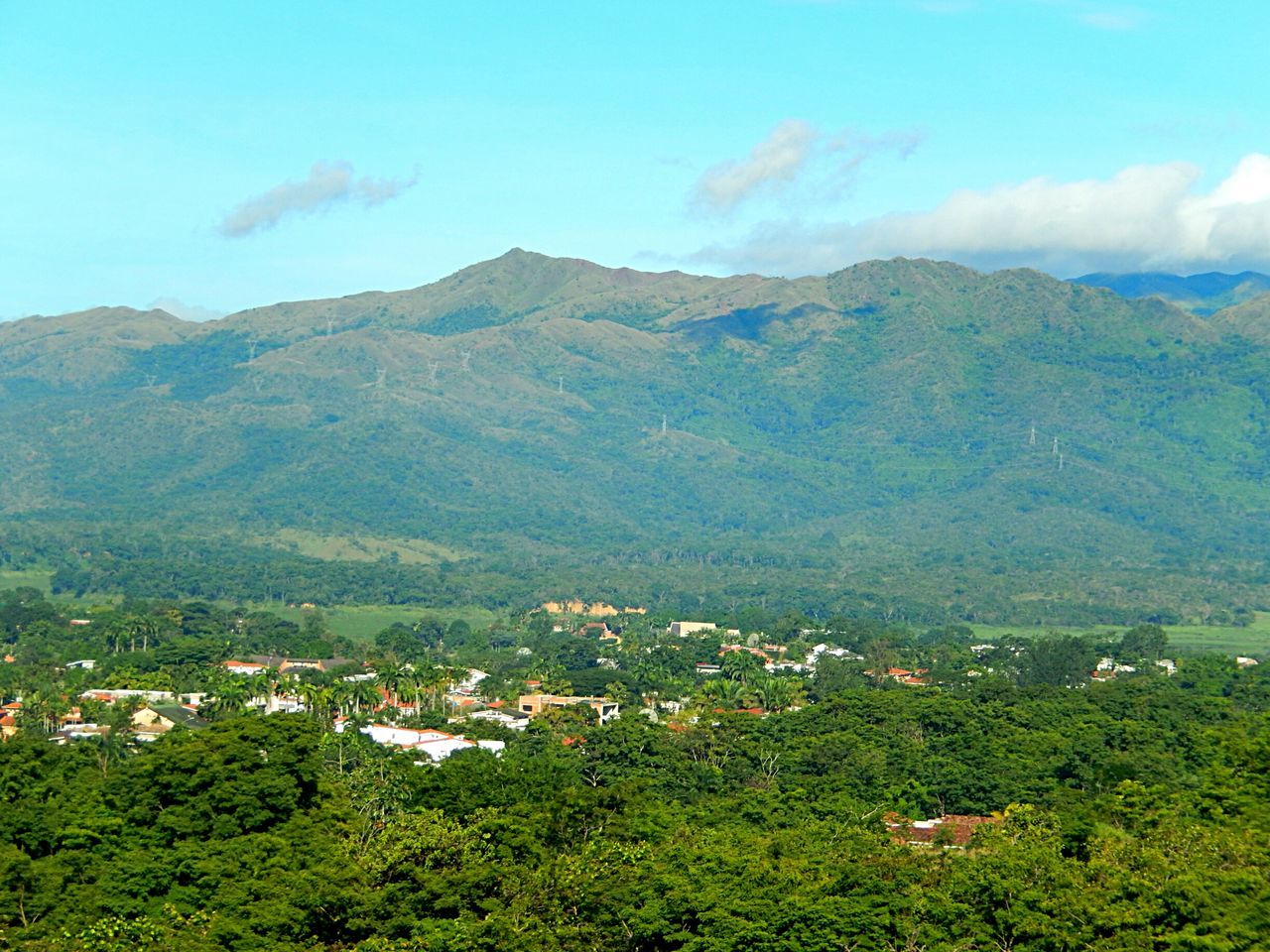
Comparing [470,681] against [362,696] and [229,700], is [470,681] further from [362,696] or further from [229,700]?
[229,700]

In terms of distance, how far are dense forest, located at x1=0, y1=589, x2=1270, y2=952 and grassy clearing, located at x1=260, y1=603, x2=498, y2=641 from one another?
73429 millimetres

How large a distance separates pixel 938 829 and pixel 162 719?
40394mm

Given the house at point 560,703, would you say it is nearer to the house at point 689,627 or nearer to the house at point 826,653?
the house at point 826,653

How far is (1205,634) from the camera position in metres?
163

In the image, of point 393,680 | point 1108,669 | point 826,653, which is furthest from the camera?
point 826,653

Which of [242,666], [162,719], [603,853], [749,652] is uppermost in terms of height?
[603,853]

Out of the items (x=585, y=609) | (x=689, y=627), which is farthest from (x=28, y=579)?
(x=689, y=627)

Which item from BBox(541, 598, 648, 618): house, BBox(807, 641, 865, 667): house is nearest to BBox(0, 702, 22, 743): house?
BBox(807, 641, 865, 667): house

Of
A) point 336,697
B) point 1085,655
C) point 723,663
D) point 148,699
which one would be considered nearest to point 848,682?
point 723,663

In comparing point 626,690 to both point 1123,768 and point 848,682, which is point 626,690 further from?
point 1123,768

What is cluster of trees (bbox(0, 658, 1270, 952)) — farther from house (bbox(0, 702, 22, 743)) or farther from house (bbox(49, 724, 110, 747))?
house (bbox(0, 702, 22, 743))

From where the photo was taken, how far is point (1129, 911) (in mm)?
40438

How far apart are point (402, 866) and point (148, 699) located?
152 feet

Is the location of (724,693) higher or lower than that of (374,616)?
higher
